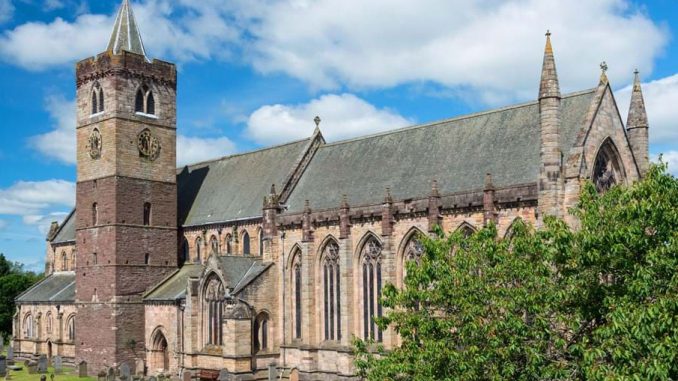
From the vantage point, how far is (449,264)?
24.3 meters

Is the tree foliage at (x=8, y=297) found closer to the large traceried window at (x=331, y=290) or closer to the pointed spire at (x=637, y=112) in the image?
the large traceried window at (x=331, y=290)

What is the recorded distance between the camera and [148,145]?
56750 mm

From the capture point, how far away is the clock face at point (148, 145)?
184 ft

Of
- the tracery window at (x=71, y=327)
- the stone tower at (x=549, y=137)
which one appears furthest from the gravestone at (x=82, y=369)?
the stone tower at (x=549, y=137)

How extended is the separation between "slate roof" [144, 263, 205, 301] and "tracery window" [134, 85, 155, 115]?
37.9 feet

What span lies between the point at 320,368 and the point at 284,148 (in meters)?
17.7

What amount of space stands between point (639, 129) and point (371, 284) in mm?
16219

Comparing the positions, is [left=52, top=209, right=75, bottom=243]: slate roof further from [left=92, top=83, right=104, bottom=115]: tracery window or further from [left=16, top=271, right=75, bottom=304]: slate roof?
[left=92, top=83, right=104, bottom=115]: tracery window

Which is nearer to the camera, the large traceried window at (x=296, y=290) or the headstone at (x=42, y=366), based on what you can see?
the large traceried window at (x=296, y=290)

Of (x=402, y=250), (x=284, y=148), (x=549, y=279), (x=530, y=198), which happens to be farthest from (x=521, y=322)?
(x=284, y=148)

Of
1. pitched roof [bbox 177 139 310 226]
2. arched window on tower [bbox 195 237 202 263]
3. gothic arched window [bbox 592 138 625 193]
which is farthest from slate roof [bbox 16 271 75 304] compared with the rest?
gothic arched window [bbox 592 138 625 193]

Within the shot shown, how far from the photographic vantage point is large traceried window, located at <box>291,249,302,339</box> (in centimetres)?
4838

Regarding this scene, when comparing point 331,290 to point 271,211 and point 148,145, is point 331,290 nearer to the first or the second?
point 271,211

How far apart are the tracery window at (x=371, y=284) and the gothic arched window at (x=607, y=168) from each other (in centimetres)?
1201
